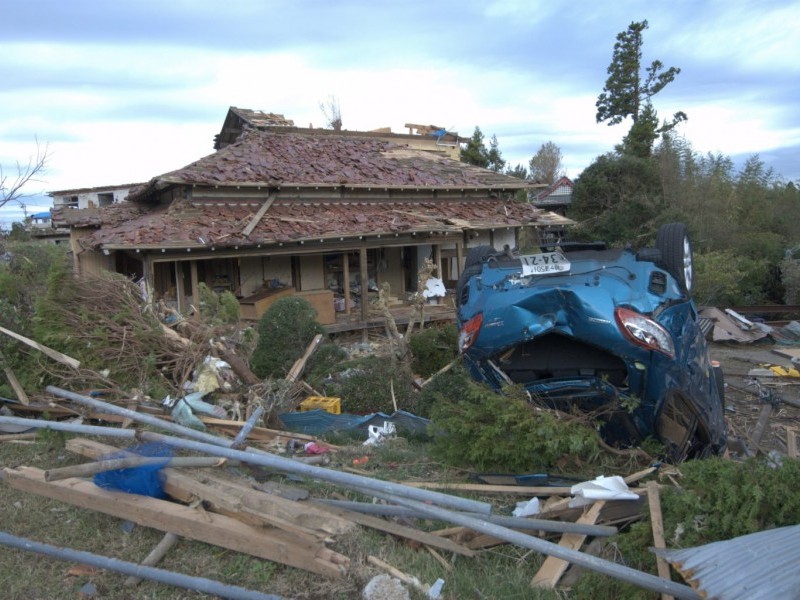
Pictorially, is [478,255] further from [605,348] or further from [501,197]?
[501,197]

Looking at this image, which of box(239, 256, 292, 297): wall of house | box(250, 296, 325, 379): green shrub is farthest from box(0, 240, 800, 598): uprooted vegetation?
box(239, 256, 292, 297): wall of house

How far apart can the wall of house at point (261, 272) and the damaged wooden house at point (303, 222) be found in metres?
0.03

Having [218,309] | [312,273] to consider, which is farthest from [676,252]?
[312,273]

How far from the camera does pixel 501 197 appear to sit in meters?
20.9

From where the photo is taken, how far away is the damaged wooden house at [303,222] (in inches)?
574

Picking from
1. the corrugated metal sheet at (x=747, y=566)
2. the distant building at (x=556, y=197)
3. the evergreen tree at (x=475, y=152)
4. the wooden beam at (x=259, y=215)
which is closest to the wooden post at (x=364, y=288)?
the wooden beam at (x=259, y=215)

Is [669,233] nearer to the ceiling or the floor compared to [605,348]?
nearer to the ceiling

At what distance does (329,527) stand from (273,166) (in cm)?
1499

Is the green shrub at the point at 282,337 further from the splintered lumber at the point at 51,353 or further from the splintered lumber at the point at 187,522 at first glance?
the splintered lumber at the point at 187,522

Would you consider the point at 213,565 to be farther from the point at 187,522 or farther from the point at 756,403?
the point at 756,403

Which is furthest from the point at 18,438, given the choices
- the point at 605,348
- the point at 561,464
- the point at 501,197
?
the point at 501,197

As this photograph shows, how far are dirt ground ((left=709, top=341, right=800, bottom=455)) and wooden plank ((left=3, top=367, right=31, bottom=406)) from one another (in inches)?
279

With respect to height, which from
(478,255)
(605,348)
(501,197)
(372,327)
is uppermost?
(501,197)

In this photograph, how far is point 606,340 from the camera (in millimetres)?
3861
